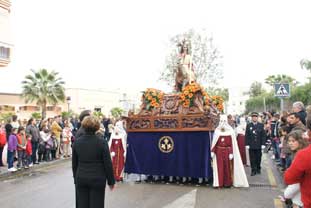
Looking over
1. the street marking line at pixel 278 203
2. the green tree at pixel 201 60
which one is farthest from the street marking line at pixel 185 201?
the green tree at pixel 201 60

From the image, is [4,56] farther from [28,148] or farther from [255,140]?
[255,140]

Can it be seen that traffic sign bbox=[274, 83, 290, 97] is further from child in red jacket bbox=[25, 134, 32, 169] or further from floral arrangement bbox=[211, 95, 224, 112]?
child in red jacket bbox=[25, 134, 32, 169]

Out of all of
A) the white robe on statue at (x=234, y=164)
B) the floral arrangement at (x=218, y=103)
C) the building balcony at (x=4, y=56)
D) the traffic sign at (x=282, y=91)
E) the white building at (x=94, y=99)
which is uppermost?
the building balcony at (x=4, y=56)

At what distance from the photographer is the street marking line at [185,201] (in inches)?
290

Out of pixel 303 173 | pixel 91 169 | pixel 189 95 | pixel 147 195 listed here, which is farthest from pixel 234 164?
pixel 303 173

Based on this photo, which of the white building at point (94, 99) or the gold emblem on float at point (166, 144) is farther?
the white building at point (94, 99)

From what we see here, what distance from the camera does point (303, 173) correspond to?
3.59m

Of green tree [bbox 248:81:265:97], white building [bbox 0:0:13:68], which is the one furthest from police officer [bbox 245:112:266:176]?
green tree [bbox 248:81:265:97]

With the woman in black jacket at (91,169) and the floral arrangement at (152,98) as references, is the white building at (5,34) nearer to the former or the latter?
the floral arrangement at (152,98)

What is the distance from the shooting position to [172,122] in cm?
993

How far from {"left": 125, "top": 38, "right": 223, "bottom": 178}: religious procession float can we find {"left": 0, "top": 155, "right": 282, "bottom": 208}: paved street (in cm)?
54

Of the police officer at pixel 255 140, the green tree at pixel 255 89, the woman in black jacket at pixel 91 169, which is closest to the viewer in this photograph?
the woman in black jacket at pixel 91 169

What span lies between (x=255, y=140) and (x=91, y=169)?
7.02 meters

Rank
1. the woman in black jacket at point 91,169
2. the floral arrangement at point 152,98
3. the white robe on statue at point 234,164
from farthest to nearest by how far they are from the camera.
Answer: the floral arrangement at point 152,98
the white robe on statue at point 234,164
the woman in black jacket at point 91,169
